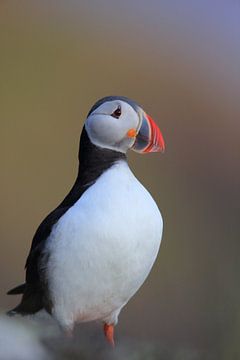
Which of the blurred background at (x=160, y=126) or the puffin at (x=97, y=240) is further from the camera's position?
the blurred background at (x=160, y=126)

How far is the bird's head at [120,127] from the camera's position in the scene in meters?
1.45

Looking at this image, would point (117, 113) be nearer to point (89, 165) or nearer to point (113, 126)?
point (113, 126)

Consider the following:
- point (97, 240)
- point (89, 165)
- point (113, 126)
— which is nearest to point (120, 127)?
point (113, 126)

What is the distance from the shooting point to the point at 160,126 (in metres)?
1.62

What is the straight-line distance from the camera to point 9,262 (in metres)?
1.43

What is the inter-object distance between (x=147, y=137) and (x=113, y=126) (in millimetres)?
97

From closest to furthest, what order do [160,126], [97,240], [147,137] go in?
[97,240] < [147,137] < [160,126]

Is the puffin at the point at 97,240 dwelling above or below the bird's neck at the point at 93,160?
below

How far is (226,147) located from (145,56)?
13.8 inches

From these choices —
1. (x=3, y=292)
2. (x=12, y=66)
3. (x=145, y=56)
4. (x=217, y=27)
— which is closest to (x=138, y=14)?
(x=145, y=56)

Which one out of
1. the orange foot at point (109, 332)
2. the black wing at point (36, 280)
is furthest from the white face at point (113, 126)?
the orange foot at point (109, 332)

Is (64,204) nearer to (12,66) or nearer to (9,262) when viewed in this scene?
(9,262)

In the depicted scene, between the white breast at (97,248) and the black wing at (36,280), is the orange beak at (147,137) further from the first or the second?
the black wing at (36,280)

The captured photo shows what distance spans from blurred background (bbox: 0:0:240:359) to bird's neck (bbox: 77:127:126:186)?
0.12 feet
